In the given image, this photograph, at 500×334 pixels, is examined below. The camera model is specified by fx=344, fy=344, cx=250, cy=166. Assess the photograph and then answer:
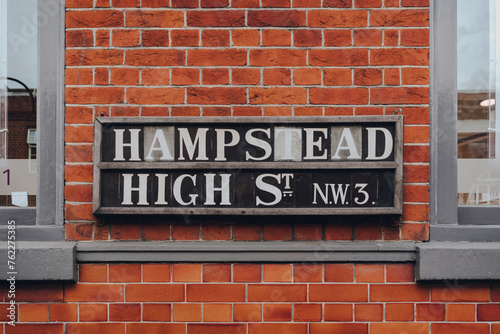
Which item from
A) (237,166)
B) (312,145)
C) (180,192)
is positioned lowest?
(180,192)

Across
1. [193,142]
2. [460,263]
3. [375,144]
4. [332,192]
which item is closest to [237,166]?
[193,142]

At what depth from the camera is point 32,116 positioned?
1.94 metres

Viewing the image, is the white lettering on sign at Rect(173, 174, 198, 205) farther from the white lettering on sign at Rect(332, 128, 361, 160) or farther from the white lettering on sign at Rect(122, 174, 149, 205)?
the white lettering on sign at Rect(332, 128, 361, 160)

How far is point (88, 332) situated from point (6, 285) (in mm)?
481

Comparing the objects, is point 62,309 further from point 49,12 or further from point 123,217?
point 49,12

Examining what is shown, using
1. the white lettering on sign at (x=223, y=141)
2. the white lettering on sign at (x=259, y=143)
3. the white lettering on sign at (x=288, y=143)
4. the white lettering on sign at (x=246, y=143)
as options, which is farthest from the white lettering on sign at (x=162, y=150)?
the white lettering on sign at (x=288, y=143)

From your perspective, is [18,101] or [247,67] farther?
[18,101]

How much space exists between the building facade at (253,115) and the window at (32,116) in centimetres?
7

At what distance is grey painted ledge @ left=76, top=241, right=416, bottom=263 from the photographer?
5.64 ft

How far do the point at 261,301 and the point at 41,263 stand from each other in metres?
1.11

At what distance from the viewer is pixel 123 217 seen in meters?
1.76

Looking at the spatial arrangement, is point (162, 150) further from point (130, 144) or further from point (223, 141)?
point (223, 141)

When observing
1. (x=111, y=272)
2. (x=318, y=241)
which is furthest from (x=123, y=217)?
(x=318, y=241)

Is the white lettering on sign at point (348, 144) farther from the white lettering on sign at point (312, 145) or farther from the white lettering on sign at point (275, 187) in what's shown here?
the white lettering on sign at point (275, 187)
